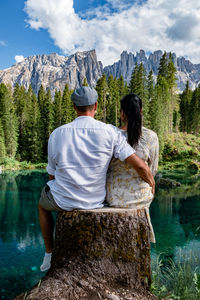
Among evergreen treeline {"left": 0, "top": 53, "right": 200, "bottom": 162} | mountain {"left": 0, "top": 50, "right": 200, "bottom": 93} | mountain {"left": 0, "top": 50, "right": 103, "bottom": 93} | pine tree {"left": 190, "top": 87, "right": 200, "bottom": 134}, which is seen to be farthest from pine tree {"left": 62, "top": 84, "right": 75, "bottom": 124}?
mountain {"left": 0, "top": 50, "right": 103, "bottom": 93}

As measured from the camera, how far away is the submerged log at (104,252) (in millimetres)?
1977

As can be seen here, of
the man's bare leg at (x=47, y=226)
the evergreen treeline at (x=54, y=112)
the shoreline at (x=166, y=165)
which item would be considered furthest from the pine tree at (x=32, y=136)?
the man's bare leg at (x=47, y=226)

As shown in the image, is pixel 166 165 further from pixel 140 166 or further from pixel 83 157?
pixel 83 157

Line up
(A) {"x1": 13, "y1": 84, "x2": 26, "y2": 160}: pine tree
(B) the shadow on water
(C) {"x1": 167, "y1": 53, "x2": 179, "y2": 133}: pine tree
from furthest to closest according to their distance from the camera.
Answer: (A) {"x1": 13, "y1": 84, "x2": 26, "y2": 160}: pine tree
(C) {"x1": 167, "y1": 53, "x2": 179, "y2": 133}: pine tree
(B) the shadow on water

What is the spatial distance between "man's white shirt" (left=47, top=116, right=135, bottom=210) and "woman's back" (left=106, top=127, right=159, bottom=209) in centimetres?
20

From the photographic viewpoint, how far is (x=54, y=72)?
145125mm

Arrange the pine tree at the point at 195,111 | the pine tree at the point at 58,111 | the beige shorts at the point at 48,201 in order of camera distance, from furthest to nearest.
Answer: the pine tree at the point at 195,111
the pine tree at the point at 58,111
the beige shorts at the point at 48,201

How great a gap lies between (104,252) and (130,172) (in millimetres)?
716

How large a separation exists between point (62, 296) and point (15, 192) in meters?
12.6

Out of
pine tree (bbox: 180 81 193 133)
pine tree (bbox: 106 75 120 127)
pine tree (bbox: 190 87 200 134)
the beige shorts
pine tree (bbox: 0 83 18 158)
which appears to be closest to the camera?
the beige shorts

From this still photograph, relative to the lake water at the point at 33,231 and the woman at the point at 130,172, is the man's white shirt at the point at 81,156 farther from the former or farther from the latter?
the lake water at the point at 33,231

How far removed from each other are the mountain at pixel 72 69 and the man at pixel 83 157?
129m

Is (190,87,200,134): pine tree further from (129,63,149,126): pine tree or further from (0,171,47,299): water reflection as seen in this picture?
(0,171,47,299): water reflection

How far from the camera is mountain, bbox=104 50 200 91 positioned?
517 ft
